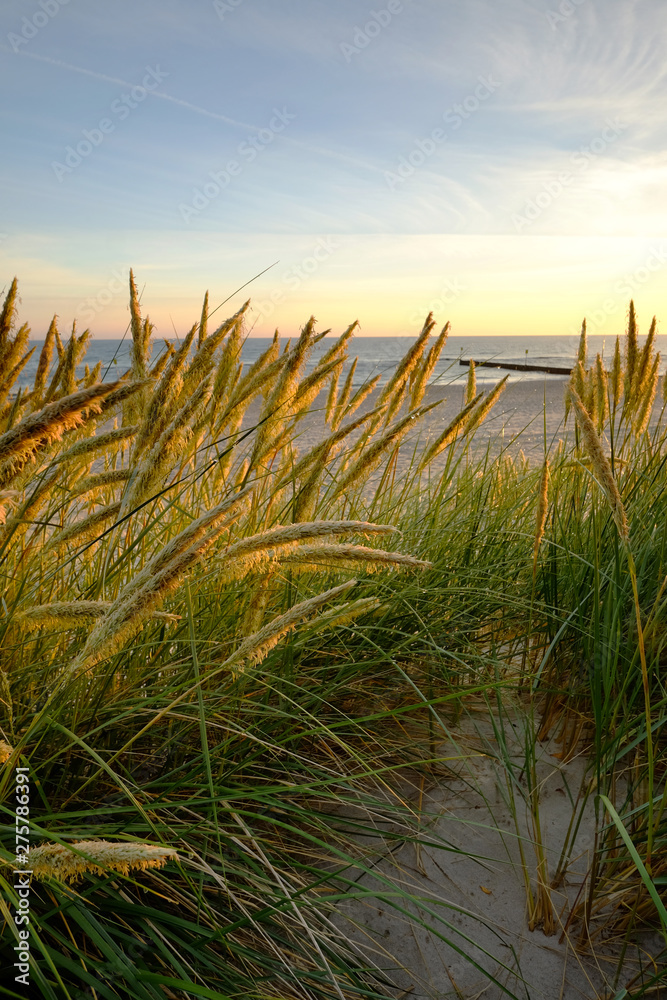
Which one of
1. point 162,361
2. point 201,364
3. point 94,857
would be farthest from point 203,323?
point 94,857

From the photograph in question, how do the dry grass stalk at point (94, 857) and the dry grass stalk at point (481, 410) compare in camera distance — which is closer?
the dry grass stalk at point (94, 857)

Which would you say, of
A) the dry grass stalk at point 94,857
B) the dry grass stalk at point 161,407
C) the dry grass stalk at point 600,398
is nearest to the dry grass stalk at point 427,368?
the dry grass stalk at point 600,398

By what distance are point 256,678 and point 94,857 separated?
0.92 meters

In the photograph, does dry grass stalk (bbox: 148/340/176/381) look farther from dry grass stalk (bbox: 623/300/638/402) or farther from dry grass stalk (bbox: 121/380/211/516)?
dry grass stalk (bbox: 623/300/638/402)

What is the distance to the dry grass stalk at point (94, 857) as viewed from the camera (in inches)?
31.1

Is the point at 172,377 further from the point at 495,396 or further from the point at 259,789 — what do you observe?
the point at 495,396

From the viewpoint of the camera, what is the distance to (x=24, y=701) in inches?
69.1

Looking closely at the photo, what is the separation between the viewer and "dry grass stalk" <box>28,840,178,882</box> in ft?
2.59

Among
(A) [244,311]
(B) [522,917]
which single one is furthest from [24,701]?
(B) [522,917]

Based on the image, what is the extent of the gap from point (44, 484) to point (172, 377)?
1.24ft

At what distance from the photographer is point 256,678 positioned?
1717 mm

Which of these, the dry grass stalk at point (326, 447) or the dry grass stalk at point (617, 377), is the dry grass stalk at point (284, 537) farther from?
the dry grass stalk at point (617, 377)

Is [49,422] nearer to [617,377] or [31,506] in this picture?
[31,506]

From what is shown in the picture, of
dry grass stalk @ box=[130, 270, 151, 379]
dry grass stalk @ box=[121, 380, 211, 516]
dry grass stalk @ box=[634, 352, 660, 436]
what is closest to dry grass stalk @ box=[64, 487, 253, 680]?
dry grass stalk @ box=[121, 380, 211, 516]
